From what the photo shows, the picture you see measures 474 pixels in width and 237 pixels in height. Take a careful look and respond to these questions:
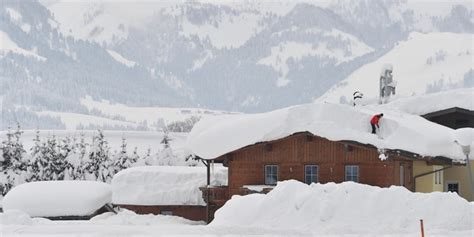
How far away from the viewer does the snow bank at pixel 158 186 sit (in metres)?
43.2

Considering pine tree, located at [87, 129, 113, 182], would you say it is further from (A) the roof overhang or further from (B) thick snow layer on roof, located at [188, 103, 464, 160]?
(B) thick snow layer on roof, located at [188, 103, 464, 160]

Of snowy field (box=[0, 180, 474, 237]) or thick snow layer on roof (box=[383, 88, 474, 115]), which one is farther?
thick snow layer on roof (box=[383, 88, 474, 115])

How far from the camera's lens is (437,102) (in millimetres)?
42406

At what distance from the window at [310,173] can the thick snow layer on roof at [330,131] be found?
5.66ft

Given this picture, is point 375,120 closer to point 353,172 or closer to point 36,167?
point 353,172

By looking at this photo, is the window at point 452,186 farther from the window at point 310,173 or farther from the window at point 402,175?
the window at point 310,173

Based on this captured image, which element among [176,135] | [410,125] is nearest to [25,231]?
[410,125]

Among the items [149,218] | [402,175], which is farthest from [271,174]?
[149,218]

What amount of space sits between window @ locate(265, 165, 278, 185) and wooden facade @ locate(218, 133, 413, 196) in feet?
0.53

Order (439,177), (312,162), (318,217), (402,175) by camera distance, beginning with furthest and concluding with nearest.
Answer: (439,177) < (312,162) < (402,175) < (318,217)

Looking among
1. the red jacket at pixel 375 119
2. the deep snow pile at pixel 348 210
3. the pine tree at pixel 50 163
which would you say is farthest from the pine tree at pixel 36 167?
the deep snow pile at pixel 348 210

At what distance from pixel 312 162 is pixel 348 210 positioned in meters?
13.0

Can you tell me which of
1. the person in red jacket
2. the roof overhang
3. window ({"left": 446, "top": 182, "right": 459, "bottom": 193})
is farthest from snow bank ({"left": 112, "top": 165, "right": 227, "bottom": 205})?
window ({"left": 446, "top": 182, "right": 459, "bottom": 193})

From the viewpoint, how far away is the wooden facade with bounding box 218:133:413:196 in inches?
1329
